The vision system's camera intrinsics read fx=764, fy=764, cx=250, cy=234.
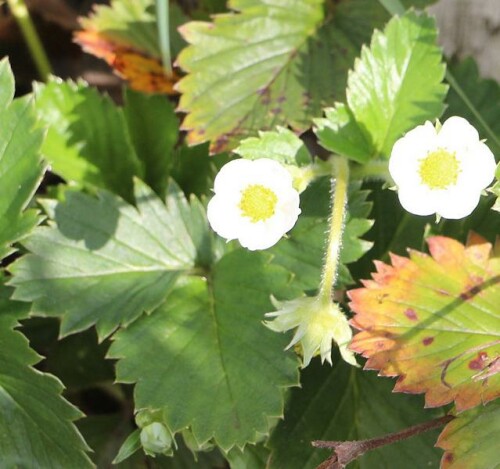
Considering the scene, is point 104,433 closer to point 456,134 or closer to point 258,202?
point 258,202

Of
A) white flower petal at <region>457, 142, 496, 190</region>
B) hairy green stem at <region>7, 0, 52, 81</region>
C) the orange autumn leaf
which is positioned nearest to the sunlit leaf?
the orange autumn leaf

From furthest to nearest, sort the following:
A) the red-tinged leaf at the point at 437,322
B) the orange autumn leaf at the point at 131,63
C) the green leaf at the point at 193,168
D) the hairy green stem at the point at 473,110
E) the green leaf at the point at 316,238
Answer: the orange autumn leaf at the point at 131,63 < the green leaf at the point at 193,168 < the hairy green stem at the point at 473,110 < the green leaf at the point at 316,238 < the red-tinged leaf at the point at 437,322

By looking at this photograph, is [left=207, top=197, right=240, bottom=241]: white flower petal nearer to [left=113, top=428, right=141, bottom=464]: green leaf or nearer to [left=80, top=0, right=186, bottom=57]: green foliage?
[left=113, top=428, right=141, bottom=464]: green leaf

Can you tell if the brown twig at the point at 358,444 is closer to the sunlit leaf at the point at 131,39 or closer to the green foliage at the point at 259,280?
the green foliage at the point at 259,280

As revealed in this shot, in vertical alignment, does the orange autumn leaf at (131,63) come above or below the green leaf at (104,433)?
above

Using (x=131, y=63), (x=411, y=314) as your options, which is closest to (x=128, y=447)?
(x=411, y=314)

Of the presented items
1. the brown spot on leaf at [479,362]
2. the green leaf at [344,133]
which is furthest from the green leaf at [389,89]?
the brown spot on leaf at [479,362]
